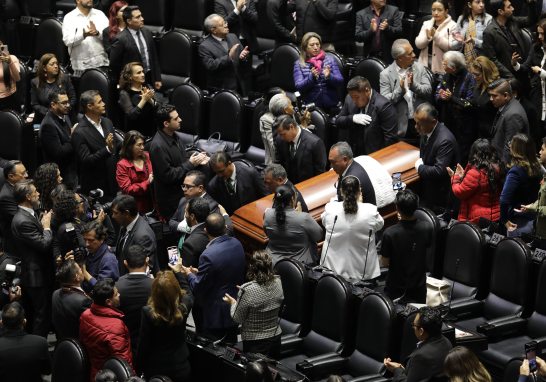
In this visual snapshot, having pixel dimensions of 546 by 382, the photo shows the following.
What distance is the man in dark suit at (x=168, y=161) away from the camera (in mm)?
6207

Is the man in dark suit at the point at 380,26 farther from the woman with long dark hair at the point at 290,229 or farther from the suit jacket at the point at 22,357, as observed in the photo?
the suit jacket at the point at 22,357

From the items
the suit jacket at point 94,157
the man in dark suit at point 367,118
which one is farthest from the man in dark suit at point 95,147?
the man in dark suit at point 367,118

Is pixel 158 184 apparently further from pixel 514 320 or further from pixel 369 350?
pixel 514 320

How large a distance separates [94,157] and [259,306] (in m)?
2.60

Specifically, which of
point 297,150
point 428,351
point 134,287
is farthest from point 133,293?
point 297,150

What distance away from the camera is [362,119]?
22.0ft

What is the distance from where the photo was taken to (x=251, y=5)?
8.60m

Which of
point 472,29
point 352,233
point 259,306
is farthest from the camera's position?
point 472,29

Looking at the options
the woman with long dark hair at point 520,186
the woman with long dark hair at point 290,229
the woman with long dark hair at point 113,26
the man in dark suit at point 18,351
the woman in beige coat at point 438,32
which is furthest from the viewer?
the woman with long dark hair at point 113,26

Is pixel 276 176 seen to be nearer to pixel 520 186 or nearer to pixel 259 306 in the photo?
pixel 259 306

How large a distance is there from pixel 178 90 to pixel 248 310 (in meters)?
3.55

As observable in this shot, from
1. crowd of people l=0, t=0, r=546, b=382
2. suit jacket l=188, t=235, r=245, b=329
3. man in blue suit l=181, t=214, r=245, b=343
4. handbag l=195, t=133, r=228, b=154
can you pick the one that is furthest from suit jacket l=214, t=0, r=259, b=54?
suit jacket l=188, t=235, r=245, b=329

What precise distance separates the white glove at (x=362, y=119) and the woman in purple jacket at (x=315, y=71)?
2.13ft

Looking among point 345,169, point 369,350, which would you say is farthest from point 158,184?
point 369,350
